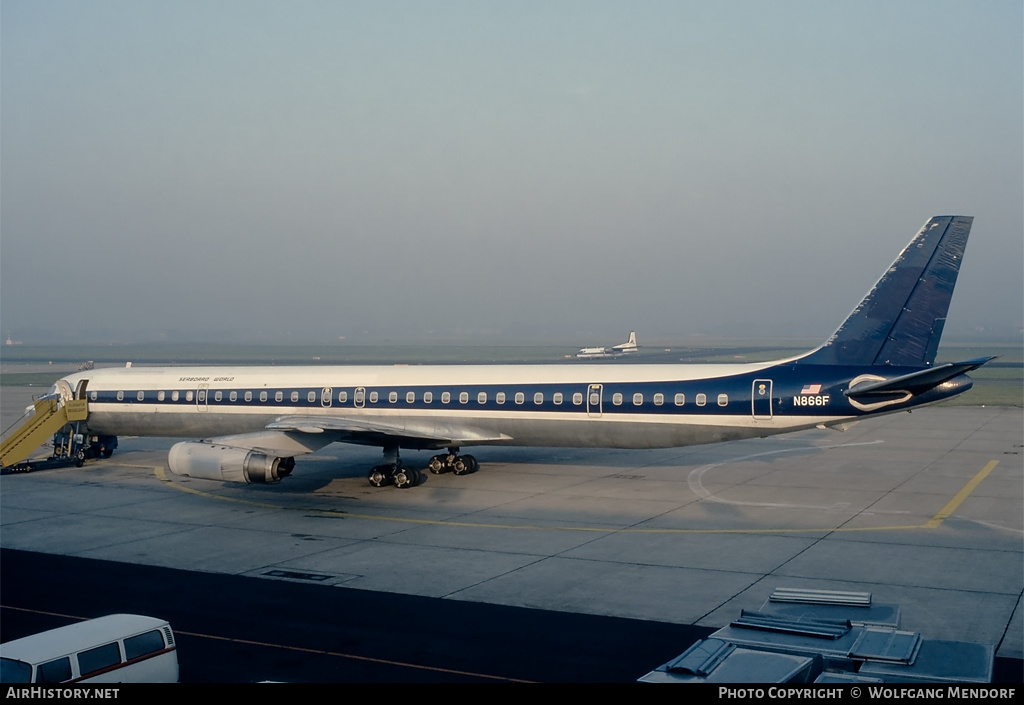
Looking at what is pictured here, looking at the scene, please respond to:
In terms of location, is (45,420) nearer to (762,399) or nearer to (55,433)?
(55,433)

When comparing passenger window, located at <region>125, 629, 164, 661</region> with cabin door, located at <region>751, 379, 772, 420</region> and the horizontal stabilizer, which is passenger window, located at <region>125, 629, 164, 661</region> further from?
the horizontal stabilizer

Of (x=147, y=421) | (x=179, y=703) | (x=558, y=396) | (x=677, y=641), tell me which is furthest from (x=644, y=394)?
(x=179, y=703)

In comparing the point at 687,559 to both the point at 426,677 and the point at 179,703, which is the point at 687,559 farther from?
the point at 179,703

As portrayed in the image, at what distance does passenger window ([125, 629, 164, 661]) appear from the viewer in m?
12.7

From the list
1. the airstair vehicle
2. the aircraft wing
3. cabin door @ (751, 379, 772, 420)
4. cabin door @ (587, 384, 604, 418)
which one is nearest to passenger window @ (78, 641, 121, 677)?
the aircraft wing

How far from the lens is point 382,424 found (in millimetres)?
32812

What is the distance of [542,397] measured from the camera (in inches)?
1258

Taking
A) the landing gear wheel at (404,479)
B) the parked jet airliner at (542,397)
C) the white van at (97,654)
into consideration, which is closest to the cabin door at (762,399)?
the parked jet airliner at (542,397)

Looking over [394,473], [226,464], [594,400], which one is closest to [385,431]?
[394,473]

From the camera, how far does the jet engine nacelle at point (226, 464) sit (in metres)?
28.3

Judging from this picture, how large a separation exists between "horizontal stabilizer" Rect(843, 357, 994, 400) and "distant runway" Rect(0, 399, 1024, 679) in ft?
12.0

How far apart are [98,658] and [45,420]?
28.9 m

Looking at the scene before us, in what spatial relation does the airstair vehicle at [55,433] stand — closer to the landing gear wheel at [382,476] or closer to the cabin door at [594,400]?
the landing gear wheel at [382,476]

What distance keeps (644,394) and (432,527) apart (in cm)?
934
